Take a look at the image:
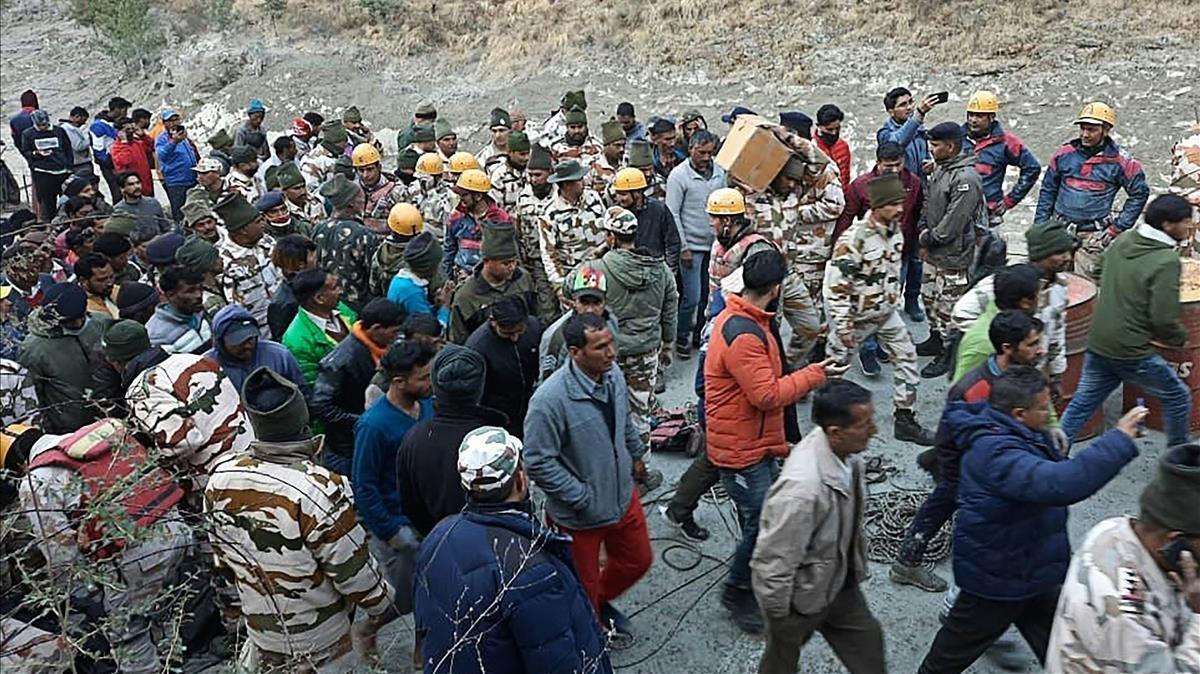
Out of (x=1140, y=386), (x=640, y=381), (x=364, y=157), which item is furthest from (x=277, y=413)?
(x=364, y=157)

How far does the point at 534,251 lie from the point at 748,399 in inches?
134

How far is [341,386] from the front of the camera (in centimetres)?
507

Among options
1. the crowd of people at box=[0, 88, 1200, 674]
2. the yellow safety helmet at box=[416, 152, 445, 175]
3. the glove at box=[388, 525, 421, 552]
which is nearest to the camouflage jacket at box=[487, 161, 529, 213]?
the crowd of people at box=[0, 88, 1200, 674]

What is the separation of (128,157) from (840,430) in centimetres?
1246

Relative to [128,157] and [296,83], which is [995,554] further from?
[296,83]

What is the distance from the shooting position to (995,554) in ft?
12.7

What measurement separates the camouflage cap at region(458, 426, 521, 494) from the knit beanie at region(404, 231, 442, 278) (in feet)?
9.82

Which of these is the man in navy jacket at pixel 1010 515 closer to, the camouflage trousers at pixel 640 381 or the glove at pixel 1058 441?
the glove at pixel 1058 441

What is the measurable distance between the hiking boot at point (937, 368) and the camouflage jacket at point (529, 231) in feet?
10.5

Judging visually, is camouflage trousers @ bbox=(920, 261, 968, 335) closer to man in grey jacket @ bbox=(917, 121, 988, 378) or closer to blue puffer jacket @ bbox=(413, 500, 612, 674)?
man in grey jacket @ bbox=(917, 121, 988, 378)

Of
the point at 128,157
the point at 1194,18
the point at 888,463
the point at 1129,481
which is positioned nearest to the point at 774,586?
the point at 888,463

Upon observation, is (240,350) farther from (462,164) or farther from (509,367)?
(462,164)

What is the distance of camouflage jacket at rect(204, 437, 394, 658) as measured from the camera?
3684 millimetres

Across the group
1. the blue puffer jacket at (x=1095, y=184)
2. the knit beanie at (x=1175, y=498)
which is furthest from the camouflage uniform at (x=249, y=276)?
the blue puffer jacket at (x=1095, y=184)
